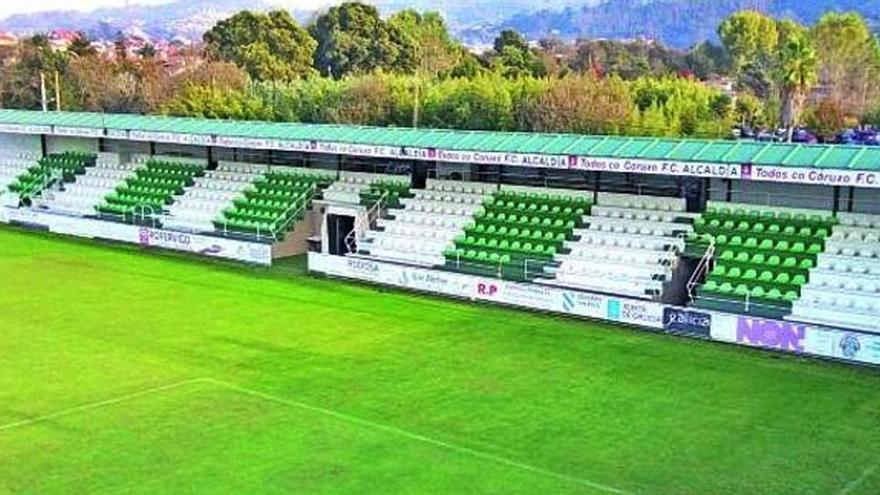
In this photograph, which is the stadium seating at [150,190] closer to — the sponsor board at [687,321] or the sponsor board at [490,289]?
the sponsor board at [490,289]

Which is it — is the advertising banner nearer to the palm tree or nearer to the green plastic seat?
the green plastic seat

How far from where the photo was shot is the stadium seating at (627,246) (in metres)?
26.8

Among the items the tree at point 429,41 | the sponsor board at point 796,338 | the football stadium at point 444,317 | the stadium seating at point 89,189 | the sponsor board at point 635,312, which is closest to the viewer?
the football stadium at point 444,317

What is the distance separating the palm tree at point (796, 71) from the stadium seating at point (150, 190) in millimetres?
54950

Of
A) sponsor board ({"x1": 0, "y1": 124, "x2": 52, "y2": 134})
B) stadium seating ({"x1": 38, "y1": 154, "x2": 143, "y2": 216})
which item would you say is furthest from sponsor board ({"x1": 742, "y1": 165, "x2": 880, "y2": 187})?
sponsor board ({"x1": 0, "y1": 124, "x2": 52, "y2": 134})

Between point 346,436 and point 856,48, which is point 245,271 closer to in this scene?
point 346,436

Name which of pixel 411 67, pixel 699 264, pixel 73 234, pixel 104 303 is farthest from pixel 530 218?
pixel 411 67

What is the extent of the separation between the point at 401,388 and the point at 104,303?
11.5m

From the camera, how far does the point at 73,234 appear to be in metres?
39.9

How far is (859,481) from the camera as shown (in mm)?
14750

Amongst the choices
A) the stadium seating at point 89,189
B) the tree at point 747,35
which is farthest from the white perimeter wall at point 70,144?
the tree at point 747,35

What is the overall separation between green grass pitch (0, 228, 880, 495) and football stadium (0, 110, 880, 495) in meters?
0.07

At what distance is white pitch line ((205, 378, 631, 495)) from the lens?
48.2 feet

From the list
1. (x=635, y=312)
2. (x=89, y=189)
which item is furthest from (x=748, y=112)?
(x=635, y=312)
